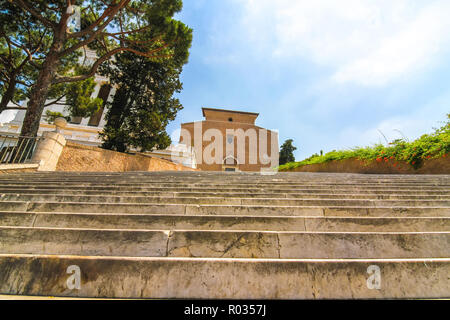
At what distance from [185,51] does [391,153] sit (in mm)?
11279

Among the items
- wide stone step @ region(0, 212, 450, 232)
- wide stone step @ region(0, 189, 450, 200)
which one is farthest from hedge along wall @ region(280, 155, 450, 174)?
wide stone step @ region(0, 212, 450, 232)

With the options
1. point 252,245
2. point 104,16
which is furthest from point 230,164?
point 252,245

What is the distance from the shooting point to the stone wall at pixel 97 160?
8.18 m

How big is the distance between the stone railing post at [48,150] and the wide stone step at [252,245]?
282 inches

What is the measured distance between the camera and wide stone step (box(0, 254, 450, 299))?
1.09 m

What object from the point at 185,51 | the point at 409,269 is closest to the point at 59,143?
the point at 185,51

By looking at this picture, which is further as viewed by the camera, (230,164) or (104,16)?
(230,164)

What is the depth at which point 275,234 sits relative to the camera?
5.03 feet

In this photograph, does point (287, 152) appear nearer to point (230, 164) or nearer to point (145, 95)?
point (230, 164)

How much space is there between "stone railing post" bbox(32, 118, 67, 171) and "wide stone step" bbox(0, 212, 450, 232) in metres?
6.72

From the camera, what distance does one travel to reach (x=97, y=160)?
30.1 ft

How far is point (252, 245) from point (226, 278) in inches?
16.8

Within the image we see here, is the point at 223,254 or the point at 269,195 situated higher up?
the point at 269,195

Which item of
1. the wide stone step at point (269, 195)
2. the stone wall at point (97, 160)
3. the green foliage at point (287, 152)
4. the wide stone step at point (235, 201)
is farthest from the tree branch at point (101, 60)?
the green foliage at point (287, 152)
